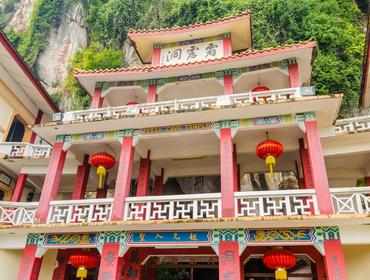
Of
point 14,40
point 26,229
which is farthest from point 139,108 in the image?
point 14,40

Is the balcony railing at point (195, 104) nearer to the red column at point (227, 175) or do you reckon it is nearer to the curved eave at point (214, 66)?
the red column at point (227, 175)

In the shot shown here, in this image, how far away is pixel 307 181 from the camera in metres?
9.36

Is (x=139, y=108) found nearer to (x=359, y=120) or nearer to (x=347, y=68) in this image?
(x=359, y=120)

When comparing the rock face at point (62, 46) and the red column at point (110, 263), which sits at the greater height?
the rock face at point (62, 46)

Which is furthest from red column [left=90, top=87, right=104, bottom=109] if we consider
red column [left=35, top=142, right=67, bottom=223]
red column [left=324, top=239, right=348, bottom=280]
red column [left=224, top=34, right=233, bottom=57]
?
red column [left=324, top=239, right=348, bottom=280]

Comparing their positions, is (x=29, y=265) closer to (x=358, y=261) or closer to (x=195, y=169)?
(x=195, y=169)

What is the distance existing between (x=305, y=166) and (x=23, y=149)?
10.8 m

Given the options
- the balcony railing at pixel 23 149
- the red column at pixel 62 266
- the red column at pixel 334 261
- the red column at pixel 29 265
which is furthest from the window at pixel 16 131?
the red column at pixel 334 261

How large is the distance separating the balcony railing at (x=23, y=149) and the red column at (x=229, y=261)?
855 centimetres

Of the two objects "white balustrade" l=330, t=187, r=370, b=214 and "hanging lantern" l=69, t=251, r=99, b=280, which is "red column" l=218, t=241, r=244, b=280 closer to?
"white balustrade" l=330, t=187, r=370, b=214

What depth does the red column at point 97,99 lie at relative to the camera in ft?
38.3

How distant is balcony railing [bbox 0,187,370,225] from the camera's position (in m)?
7.70

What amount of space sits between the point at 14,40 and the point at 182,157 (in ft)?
67.9

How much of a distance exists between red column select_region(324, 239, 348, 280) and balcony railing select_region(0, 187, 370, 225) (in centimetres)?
74
